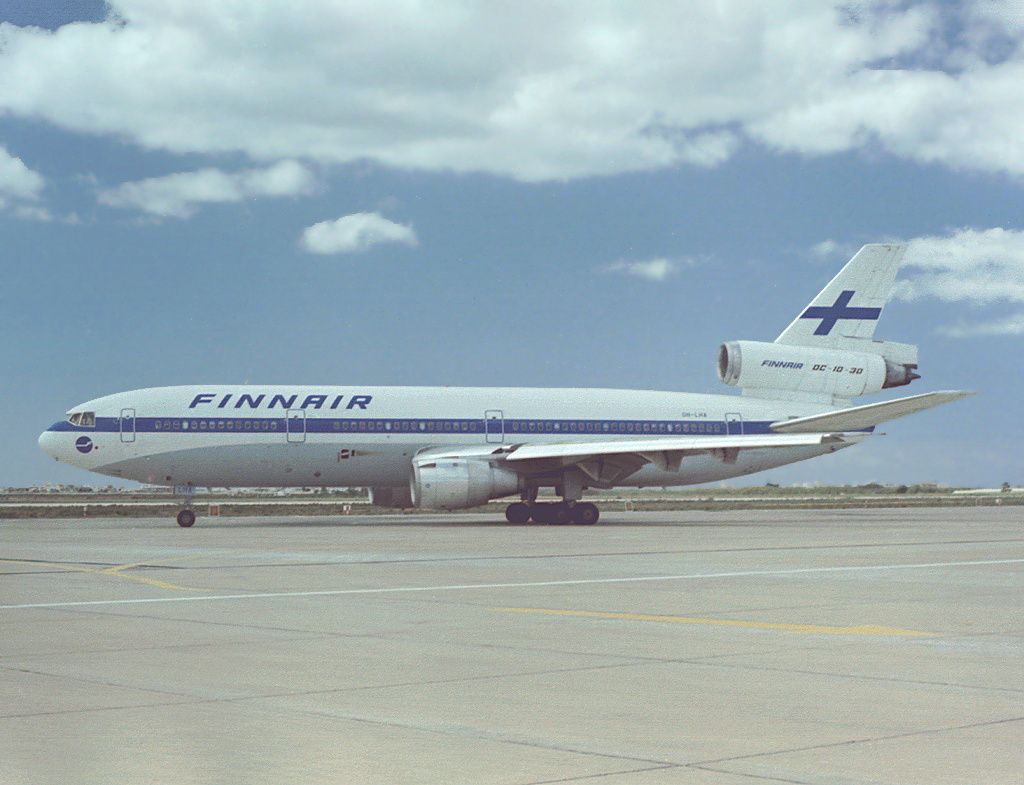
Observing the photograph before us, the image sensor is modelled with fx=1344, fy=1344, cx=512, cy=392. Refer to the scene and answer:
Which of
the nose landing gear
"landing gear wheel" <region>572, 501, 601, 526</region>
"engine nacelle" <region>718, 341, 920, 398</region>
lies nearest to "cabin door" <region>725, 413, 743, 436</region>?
"engine nacelle" <region>718, 341, 920, 398</region>

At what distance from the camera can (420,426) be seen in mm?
40719

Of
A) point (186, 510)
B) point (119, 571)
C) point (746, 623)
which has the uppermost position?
point (186, 510)

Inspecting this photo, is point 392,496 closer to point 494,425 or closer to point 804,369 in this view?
point 494,425

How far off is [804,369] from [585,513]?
10.3 meters

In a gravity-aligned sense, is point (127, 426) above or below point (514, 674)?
above

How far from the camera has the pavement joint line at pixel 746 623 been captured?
11828 mm

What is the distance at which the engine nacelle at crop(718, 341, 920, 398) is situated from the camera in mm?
44812

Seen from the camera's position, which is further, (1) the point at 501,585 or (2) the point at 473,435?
(2) the point at 473,435

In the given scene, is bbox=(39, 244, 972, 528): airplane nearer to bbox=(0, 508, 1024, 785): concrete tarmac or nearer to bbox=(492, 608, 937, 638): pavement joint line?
bbox=(0, 508, 1024, 785): concrete tarmac

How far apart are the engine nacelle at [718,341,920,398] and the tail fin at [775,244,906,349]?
0.49m

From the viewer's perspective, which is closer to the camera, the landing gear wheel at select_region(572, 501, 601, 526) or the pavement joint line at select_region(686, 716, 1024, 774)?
the pavement joint line at select_region(686, 716, 1024, 774)

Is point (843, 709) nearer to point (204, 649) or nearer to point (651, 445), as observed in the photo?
point (204, 649)

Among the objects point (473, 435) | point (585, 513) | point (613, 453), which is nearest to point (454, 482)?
point (473, 435)

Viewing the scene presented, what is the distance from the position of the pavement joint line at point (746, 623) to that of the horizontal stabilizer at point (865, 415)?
26412 millimetres
